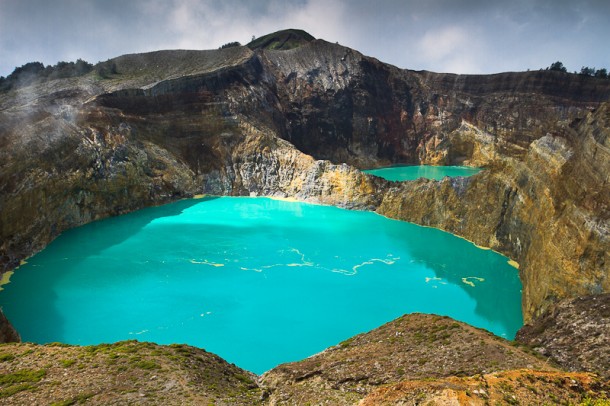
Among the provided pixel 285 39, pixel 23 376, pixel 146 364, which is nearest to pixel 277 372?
pixel 146 364

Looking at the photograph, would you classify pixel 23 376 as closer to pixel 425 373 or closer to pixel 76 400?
pixel 76 400

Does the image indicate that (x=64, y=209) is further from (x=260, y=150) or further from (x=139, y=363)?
(x=139, y=363)

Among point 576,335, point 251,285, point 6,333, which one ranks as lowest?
point 251,285

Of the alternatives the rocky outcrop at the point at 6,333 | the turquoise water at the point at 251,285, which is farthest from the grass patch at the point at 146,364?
the rocky outcrop at the point at 6,333

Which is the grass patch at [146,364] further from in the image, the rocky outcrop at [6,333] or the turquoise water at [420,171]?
the turquoise water at [420,171]

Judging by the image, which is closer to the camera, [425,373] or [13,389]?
[13,389]
